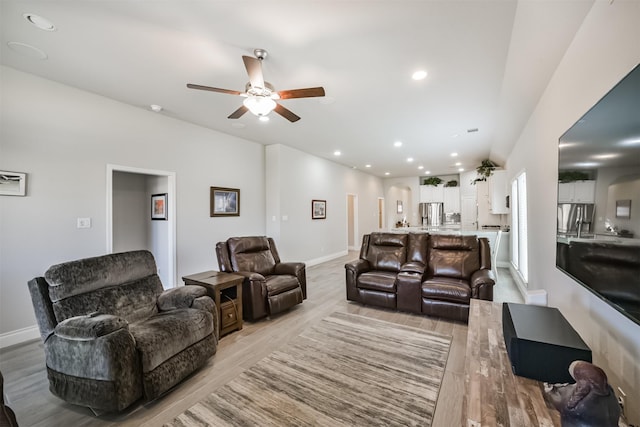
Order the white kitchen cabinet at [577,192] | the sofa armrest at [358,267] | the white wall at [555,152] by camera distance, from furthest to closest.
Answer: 1. the sofa armrest at [358,267]
2. the white kitchen cabinet at [577,192]
3. the white wall at [555,152]

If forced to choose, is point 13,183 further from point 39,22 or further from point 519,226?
point 519,226

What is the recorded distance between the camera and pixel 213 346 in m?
2.34

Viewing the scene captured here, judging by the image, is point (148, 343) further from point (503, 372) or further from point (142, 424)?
point (503, 372)

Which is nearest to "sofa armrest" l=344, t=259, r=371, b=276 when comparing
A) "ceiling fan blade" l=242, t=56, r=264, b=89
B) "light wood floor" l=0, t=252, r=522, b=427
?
"light wood floor" l=0, t=252, r=522, b=427

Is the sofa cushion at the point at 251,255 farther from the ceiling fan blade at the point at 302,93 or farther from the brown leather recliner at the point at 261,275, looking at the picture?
the ceiling fan blade at the point at 302,93

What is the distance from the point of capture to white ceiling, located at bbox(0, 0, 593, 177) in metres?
1.94

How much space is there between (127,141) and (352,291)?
3852 millimetres

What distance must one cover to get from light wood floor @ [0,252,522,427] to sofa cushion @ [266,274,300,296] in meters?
0.36

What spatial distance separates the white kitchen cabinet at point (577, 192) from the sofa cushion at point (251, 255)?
326cm

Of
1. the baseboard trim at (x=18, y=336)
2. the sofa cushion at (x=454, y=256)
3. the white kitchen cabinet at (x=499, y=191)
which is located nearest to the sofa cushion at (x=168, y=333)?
the baseboard trim at (x=18, y=336)

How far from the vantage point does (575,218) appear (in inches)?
60.3

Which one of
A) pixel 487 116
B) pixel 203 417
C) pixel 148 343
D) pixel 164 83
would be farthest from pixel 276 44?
pixel 487 116

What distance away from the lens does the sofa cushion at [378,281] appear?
3533 mm

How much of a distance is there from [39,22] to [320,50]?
2.27 meters
